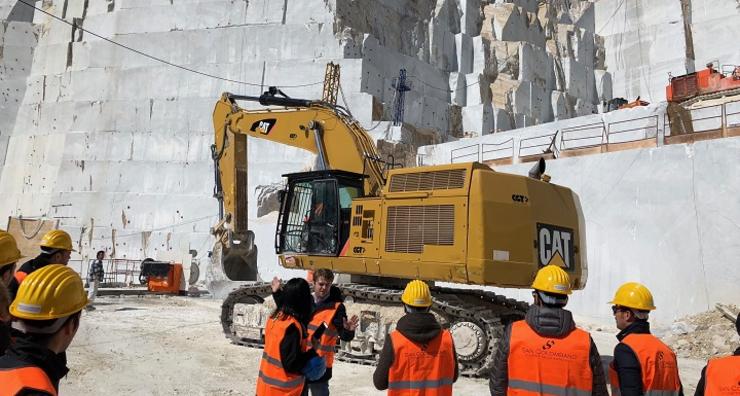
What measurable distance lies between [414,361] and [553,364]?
2.76ft

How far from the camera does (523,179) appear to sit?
7055 mm

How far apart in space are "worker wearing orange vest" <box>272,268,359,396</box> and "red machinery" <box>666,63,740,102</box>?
21.4m

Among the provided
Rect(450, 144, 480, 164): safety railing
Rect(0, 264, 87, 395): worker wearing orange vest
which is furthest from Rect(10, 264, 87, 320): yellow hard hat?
Rect(450, 144, 480, 164): safety railing

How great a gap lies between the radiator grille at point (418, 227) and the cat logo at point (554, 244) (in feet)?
3.74

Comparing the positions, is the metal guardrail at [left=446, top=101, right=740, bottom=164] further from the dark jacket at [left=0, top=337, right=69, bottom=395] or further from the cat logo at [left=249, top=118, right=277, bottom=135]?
the dark jacket at [left=0, top=337, right=69, bottom=395]

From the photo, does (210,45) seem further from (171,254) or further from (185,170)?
(171,254)

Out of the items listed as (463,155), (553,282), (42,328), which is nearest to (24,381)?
(42,328)

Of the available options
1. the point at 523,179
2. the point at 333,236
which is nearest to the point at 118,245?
the point at 333,236

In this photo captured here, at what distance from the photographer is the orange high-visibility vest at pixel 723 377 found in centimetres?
257

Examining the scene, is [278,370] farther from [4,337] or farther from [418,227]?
[418,227]

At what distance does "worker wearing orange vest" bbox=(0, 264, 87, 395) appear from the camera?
1.67 meters

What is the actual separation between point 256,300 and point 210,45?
23.1 metres

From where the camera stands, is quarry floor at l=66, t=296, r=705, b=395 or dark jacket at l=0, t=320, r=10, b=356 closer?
dark jacket at l=0, t=320, r=10, b=356

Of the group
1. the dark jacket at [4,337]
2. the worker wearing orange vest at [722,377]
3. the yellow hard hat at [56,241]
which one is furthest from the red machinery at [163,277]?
the worker wearing orange vest at [722,377]
